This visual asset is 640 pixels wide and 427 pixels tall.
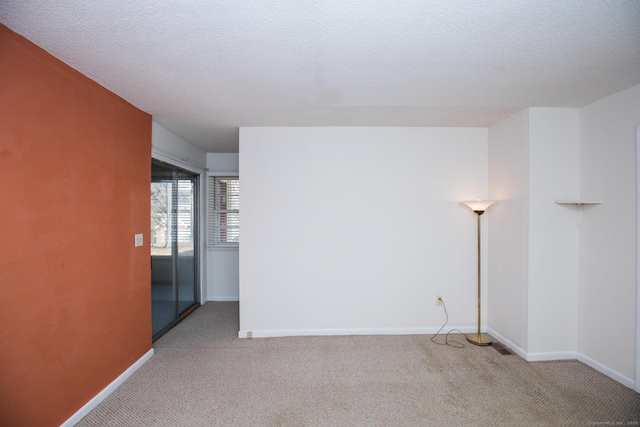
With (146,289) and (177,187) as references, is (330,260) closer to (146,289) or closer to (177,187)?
(146,289)

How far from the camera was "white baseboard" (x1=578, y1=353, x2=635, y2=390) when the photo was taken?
8.21 ft

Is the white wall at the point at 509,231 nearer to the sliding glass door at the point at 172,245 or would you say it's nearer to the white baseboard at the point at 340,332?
the white baseboard at the point at 340,332

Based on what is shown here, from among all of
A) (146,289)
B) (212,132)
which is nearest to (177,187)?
(212,132)

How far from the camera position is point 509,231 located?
331cm

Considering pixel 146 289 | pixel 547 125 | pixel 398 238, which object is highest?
pixel 547 125

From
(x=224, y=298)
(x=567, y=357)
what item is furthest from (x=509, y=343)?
(x=224, y=298)

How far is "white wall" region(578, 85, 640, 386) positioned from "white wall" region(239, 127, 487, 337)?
3.33 ft

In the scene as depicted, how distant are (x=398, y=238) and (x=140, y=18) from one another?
3142 mm

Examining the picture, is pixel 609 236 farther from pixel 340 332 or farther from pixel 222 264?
pixel 222 264

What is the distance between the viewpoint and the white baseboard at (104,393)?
6.99ft

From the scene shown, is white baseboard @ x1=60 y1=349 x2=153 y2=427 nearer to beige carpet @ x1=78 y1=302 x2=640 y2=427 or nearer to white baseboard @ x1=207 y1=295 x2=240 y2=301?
beige carpet @ x1=78 y1=302 x2=640 y2=427

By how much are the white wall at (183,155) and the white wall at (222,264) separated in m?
0.13

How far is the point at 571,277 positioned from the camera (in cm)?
303

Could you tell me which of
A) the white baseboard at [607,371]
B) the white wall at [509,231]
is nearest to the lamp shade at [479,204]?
the white wall at [509,231]
